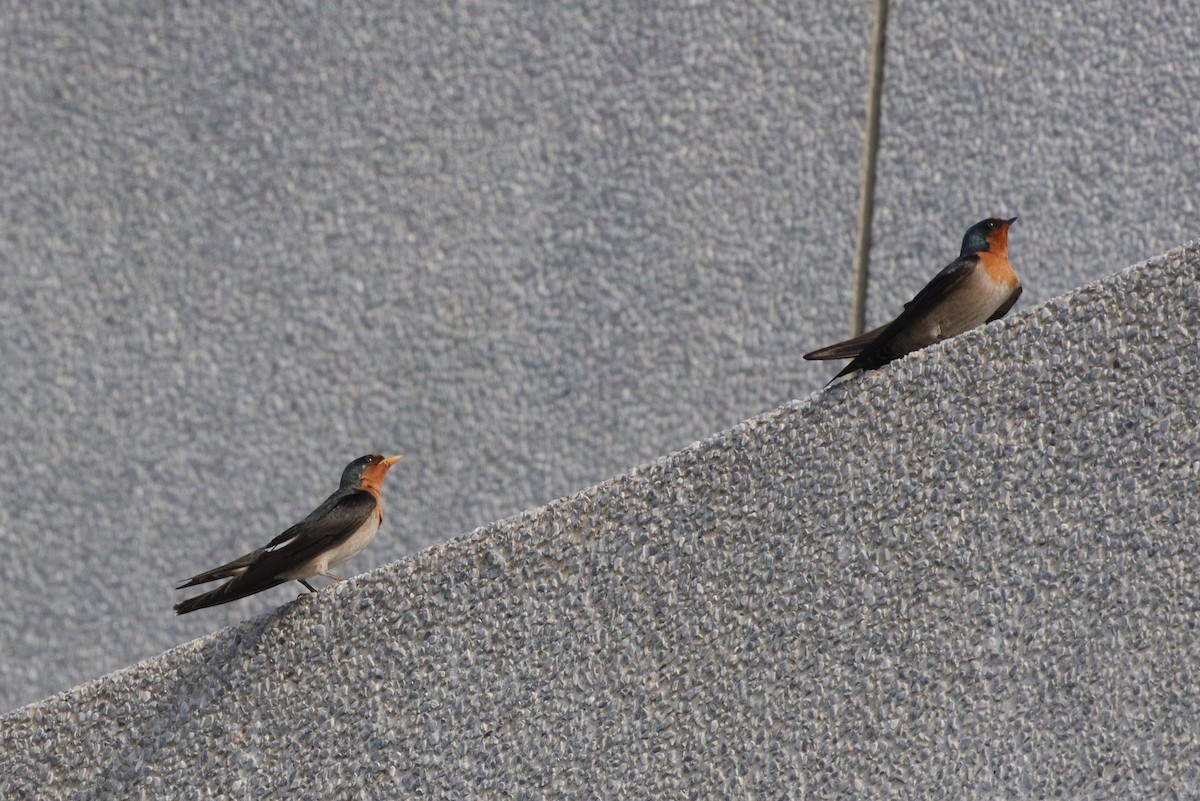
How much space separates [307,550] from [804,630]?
104 cm

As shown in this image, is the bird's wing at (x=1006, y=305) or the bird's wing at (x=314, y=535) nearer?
the bird's wing at (x=314, y=535)

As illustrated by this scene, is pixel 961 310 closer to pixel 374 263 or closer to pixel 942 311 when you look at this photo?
pixel 942 311

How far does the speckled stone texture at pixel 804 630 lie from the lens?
2.27 meters

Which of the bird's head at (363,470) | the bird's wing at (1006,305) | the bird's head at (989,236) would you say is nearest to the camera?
the bird's wing at (1006,305)

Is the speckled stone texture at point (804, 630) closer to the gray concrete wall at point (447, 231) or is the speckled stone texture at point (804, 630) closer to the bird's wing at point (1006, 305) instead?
the bird's wing at point (1006, 305)

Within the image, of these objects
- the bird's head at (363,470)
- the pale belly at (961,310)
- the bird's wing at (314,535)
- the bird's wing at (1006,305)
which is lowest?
the bird's head at (363,470)

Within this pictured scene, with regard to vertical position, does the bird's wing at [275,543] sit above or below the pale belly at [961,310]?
below

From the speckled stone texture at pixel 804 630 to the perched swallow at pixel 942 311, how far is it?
1.49 ft

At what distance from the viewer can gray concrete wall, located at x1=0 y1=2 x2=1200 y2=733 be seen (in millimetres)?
4000

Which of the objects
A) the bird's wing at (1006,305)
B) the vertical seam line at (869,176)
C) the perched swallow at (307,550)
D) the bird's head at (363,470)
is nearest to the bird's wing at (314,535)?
the perched swallow at (307,550)

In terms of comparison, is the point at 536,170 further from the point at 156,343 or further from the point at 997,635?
the point at 997,635

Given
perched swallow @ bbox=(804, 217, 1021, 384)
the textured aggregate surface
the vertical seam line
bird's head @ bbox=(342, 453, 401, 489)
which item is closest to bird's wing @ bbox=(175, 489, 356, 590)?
bird's head @ bbox=(342, 453, 401, 489)

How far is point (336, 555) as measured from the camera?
2.90m

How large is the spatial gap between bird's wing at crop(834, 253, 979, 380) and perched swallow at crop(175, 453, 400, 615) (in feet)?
3.37
